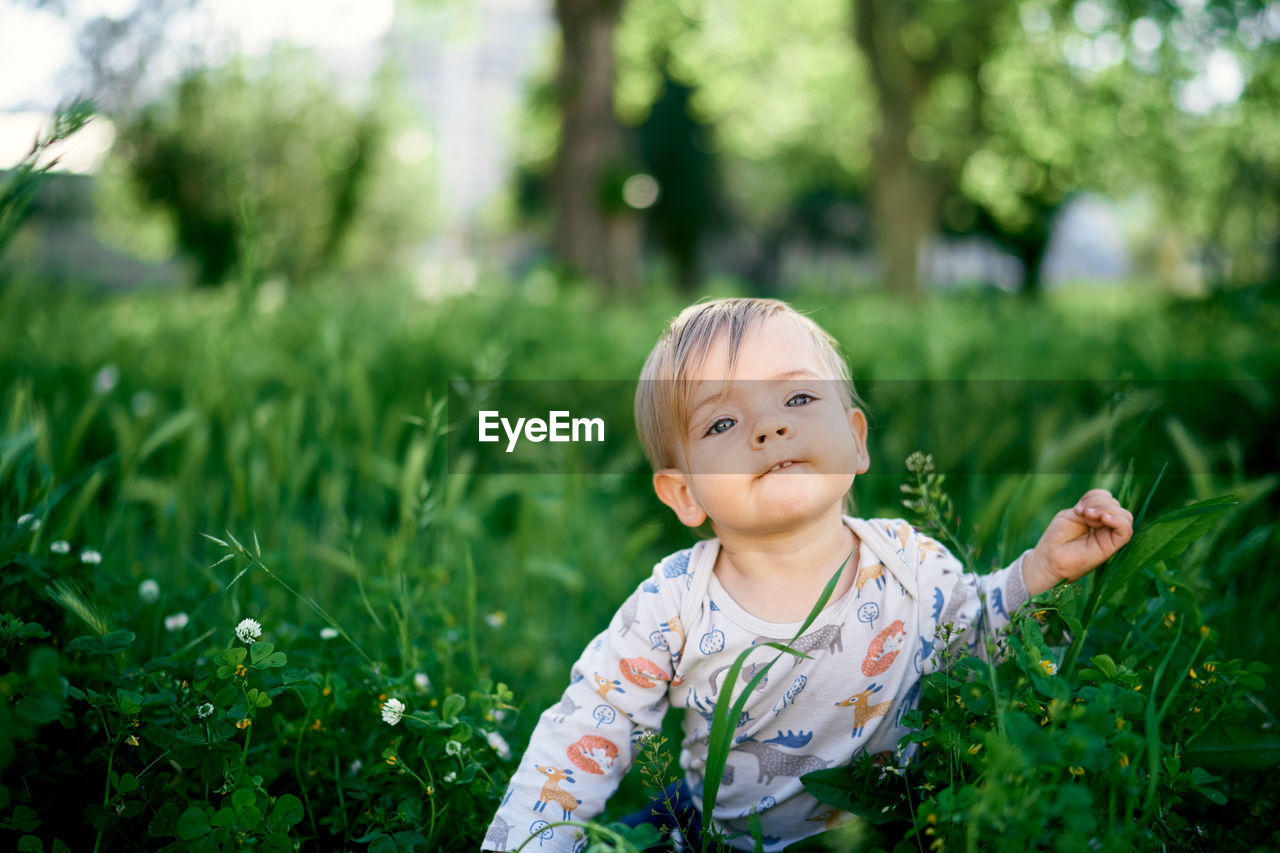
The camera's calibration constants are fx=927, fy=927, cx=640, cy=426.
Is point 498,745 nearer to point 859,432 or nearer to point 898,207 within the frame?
point 859,432

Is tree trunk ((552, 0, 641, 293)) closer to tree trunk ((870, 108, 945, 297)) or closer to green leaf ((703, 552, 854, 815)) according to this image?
tree trunk ((870, 108, 945, 297))

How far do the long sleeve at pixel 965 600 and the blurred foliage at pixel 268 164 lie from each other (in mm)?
6739

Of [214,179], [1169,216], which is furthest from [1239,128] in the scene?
[214,179]

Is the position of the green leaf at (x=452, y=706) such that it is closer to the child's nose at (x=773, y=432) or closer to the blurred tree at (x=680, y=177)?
the child's nose at (x=773, y=432)

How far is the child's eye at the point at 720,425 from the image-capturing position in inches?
57.8

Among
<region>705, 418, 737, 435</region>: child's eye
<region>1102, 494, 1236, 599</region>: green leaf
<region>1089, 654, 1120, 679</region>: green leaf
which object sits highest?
<region>705, 418, 737, 435</region>: child's eye

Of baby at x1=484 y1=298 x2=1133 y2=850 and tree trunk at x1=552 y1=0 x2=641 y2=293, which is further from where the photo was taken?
tree trunk at x1=552 y1=0 x2=641 y2=293

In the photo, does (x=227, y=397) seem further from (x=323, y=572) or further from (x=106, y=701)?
(x=106, y=701)

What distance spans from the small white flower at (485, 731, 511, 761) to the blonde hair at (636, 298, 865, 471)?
54 cm

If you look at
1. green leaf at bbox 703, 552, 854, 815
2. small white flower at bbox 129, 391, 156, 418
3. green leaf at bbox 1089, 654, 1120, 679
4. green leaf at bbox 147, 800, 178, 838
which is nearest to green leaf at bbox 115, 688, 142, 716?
→ green leaf at bbox 147, 800, 178, 838

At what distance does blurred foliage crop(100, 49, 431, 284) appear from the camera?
10420 millimetres

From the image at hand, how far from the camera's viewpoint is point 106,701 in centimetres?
133

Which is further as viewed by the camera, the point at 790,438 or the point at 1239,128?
the point at 1239,128

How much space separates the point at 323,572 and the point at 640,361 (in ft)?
5.66
